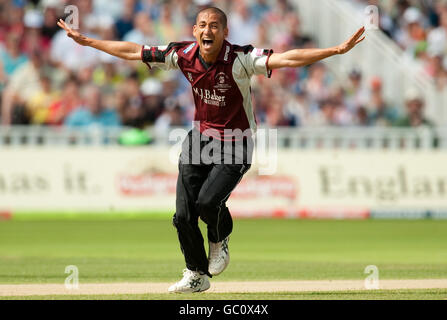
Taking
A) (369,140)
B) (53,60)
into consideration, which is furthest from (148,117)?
(369,140)

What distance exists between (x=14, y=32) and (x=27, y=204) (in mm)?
3939

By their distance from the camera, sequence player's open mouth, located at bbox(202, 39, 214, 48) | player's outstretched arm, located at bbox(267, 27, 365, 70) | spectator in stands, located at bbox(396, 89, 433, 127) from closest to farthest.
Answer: player's outstretched arm, located at bbox(267, 27, 365, 70), player's open mouth, located at bbox(202, 39, 214, 48), spectator in stands, located at bbox(396, 89, 433, 127)

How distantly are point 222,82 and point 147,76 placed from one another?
11649mm

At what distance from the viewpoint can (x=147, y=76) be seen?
20391mm

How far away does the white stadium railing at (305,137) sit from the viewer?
19125 millimetres

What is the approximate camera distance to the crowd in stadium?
64.0ft

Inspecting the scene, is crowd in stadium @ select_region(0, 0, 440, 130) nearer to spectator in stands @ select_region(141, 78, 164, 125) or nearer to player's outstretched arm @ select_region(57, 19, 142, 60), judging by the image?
spectator in stands @ select_region(141, 78, 164, 125)

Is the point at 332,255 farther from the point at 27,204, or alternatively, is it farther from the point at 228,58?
the point at 27,204

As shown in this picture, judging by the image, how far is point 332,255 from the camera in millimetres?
13656

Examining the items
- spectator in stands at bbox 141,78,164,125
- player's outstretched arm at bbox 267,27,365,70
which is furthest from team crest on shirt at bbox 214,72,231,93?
spectator in stands at bbox 141,78,164,125

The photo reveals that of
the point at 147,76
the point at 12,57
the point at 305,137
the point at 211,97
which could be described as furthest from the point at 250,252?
the point at 12,57

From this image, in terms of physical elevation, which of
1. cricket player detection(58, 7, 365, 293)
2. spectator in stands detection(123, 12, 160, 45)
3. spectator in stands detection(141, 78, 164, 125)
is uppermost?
spectator in stands detection(123, 12, 160, 45)

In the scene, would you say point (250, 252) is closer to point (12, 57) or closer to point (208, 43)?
point (208, 43)

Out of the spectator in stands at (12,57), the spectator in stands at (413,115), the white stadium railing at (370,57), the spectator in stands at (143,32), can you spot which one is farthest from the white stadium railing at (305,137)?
the spectator in stands at (143,32)
